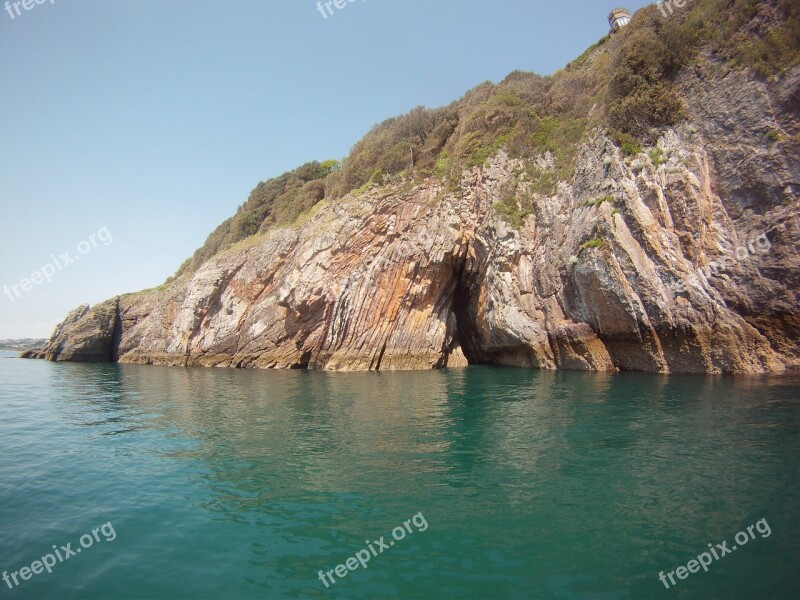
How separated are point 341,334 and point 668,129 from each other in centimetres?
2568

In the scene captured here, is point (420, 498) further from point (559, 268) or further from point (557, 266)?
point (557, 266)

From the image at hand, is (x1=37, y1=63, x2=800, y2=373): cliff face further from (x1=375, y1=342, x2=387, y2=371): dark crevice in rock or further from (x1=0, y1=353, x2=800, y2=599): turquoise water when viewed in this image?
(x1=0, y1=353, x2=800, y2=599): turquoise water

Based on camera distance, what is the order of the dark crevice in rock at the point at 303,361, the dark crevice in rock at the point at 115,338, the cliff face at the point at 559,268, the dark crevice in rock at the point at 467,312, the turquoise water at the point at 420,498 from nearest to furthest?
the turquoise water at the point at 420,498 < the cliff face at the point at 559,268 < the dark crevice in rock at the point at 467,312 < the dark crevice in rock at the point at 303,361 < the dark crevice in rock at the point at 115,338

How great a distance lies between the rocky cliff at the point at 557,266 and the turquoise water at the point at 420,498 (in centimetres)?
598

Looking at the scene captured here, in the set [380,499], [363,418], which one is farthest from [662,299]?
[380,499]

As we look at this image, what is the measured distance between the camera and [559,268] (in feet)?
91.6

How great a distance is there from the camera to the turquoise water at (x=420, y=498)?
594 cm

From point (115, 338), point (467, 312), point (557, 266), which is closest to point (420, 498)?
point (557, 266)

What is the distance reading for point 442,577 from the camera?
234 inches

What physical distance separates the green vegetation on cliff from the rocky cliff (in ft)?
2.91

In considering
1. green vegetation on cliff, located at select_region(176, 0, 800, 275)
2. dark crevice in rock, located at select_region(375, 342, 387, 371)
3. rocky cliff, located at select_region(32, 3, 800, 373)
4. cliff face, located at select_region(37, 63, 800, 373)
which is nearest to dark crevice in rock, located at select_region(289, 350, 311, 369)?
cliff face, located at select_region(37, 63, 800, 373)

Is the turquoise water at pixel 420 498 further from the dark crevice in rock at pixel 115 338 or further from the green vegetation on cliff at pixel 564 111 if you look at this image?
the dark crevice in rock at pixel 115 338

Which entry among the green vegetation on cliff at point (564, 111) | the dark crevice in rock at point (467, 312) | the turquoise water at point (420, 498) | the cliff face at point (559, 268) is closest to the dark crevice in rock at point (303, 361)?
the cliff face at point (559, 268)

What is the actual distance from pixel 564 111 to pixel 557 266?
14921 millimetres
